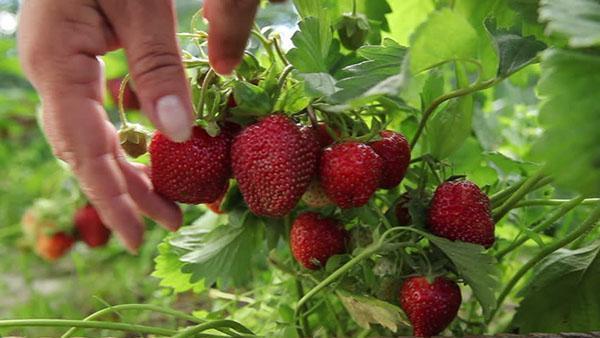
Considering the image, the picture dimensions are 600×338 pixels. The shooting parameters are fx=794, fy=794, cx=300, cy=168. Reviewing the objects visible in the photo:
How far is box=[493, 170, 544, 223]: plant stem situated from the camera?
56 cm

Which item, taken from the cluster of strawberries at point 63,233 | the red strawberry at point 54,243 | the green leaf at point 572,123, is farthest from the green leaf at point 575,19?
the red strawberry at point 54,243

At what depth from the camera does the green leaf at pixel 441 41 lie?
17.4 inches

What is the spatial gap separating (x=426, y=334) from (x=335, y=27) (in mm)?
241

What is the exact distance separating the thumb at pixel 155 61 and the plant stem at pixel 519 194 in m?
0.25

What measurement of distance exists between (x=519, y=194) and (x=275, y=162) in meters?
0.19

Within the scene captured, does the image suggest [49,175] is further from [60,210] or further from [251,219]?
[251,219]

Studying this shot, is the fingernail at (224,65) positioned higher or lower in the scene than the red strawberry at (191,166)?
higher

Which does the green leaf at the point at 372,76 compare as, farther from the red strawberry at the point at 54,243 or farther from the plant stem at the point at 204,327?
the red strawberry at the point at 54,243

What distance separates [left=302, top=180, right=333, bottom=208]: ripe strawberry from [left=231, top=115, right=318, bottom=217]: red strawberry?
29mm

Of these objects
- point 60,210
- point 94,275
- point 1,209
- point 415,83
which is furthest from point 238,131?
point 1,209

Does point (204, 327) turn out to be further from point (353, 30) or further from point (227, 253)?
point (353, 30)

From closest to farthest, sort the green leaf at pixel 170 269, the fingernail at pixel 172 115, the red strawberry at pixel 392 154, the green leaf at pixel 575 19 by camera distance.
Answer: the green leaf at pixel 575 19
the fingernail at pixel 172 115
the red strawberry at pixel 392 154
the green leaf at pixel 170 269

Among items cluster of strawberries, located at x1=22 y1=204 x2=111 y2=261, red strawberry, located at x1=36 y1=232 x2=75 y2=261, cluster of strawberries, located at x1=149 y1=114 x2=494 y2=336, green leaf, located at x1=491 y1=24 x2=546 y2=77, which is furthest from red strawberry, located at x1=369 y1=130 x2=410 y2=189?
red strawberry, located at x1=36 y1=232 x2=75 y2=261

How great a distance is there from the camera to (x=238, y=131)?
1.92 feet
